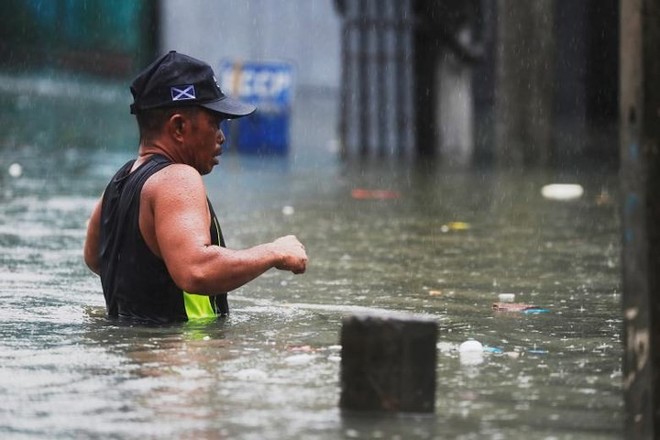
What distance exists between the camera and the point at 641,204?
4.39 m

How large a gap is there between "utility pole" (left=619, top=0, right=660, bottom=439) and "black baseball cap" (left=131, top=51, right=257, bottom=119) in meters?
2.35

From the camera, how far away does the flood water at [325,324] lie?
482 cm

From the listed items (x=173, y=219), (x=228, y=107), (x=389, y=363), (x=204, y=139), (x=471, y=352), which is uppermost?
(x=228, y=107)

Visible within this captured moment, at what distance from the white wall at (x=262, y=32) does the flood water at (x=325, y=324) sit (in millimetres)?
7922

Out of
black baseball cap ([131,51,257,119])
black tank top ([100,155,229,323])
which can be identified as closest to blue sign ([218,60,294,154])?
black tank top ([100,155,229,323])

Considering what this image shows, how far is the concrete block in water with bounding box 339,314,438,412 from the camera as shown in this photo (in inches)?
189

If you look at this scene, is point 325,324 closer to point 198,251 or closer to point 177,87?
point 198,251

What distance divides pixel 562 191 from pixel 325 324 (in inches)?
359

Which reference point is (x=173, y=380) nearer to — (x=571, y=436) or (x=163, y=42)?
(x=571, y=436)

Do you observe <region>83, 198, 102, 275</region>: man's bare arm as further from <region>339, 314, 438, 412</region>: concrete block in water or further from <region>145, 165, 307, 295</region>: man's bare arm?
<region>339, 314, 438, 412</region>: concrete block in water

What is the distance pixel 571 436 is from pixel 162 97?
2.50 metres

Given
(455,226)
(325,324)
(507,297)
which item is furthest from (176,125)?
(455,226)

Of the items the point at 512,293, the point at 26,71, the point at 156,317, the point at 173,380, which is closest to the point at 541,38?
the point at 26,71

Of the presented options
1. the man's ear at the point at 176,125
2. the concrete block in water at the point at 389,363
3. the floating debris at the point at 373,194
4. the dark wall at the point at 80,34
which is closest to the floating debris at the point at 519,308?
the man's ear at the point at 176,125
